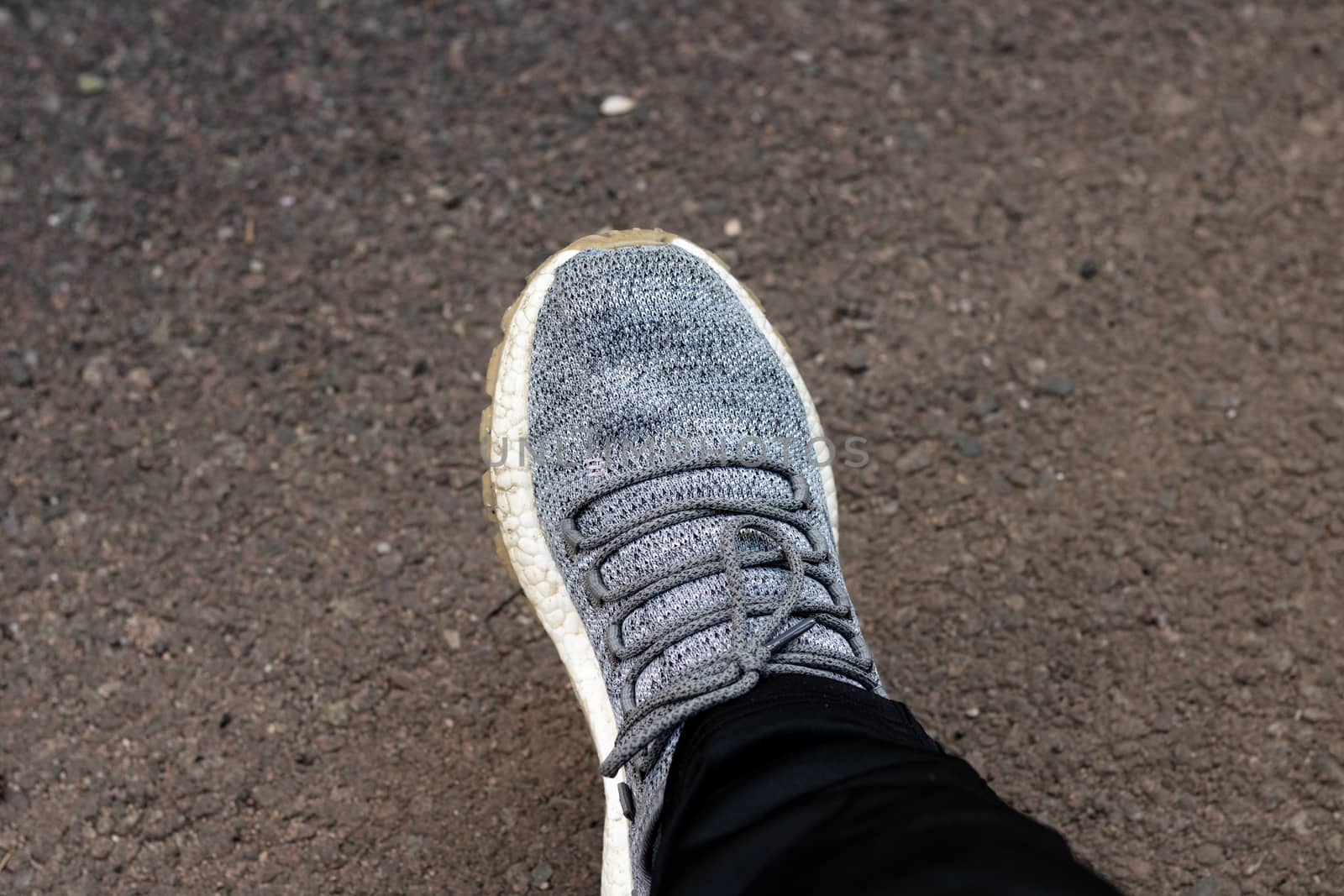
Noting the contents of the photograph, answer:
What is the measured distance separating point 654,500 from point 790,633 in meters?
0.25

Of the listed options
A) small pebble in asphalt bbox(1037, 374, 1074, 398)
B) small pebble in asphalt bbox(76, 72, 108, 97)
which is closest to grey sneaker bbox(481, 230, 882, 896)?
small pebble in asphalt bbox(1037, 374, 1074, 398)

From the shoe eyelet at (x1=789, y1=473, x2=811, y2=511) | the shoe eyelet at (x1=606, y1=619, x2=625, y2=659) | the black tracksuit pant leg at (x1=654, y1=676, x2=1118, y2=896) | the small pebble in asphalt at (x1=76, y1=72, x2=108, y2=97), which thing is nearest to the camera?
the black tracksuit pant leg at (x1=654, y1=676, x2=1118, y2=896)

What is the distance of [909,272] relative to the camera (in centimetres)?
169

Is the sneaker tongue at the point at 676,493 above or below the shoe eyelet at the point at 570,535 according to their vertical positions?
above

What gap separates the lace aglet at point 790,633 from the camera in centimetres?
113

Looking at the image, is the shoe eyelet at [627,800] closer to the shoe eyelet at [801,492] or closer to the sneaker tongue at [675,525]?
the sneaker tongue at [675,525]

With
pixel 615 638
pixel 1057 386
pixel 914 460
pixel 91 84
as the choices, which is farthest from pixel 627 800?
pixel 91 84

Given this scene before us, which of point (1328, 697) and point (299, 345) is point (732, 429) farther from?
point (1328, 697)

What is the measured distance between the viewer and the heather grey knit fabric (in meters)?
1.14

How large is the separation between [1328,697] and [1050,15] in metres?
1.22

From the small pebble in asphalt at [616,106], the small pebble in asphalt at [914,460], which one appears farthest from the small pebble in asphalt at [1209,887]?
the small pebble in asphalt at [616,106]

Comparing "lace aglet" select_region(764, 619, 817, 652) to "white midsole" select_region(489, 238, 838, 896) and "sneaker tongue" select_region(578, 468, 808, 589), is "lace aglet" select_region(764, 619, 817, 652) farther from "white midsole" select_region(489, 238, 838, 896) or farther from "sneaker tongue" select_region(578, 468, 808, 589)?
"white midsole" select_region(489, 238, 838, 896)

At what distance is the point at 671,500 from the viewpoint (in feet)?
4.21

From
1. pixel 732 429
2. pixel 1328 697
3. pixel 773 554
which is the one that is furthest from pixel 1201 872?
pixel 732 429
